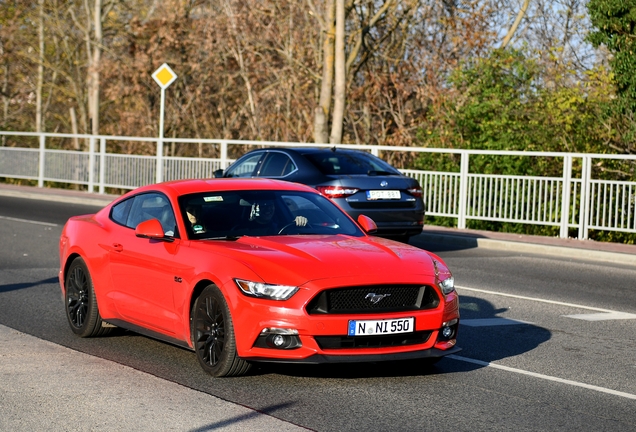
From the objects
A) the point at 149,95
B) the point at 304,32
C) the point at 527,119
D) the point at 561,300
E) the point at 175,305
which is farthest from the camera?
the point at 149,95

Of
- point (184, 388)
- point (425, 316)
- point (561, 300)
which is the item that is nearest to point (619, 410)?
point (425, 316)

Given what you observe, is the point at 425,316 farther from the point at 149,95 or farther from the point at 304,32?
the point at 149,95

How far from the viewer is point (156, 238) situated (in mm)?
8438

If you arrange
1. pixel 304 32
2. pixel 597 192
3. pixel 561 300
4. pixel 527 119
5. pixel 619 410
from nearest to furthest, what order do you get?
pixel 619 410, pixel 561 300, pixel 597 192, pixel 527 119, pixel 304 32

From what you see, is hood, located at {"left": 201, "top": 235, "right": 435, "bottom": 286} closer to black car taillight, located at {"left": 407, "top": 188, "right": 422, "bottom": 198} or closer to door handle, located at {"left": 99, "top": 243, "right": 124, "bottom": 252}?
door handle, located at {"left": 99, "top": 243, "right": 124, "bottom": 252}

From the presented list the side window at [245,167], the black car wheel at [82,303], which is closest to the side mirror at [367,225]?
the black car wheel at [82,303]

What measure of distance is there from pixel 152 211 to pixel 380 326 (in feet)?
8.03

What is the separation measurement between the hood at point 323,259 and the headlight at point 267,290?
0.04 metres

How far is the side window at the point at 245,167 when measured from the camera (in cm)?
1805

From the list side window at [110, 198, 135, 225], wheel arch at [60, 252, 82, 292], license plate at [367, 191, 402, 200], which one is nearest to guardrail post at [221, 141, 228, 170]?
license plate at [367, 191, 402, 200]

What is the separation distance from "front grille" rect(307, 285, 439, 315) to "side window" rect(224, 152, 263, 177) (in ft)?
34.3

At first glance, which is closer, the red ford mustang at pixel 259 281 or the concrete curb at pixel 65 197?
the red ford mustang at pixel 259 281

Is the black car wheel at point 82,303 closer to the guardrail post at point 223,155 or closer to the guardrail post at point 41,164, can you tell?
the guardrail post at point 223,155

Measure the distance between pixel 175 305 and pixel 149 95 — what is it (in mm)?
32938
